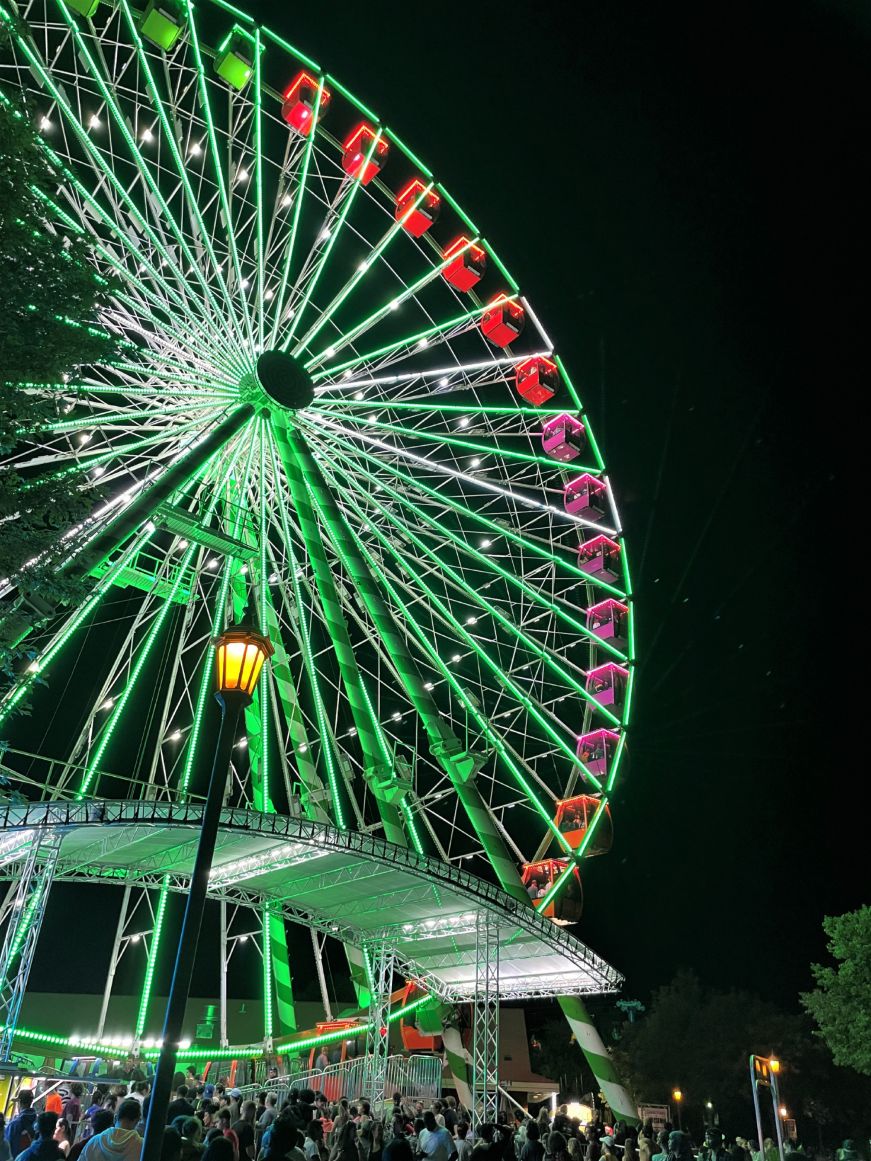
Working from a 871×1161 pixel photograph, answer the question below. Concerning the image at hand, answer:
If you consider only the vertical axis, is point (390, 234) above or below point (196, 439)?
above

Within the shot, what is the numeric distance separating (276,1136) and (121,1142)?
119 cm

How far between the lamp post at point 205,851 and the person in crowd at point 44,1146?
2.42 ft

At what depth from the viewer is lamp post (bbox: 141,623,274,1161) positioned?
539 cm

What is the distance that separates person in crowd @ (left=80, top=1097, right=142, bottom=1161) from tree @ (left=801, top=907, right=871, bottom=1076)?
35.8 metres

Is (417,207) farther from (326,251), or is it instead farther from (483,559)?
(483,559)

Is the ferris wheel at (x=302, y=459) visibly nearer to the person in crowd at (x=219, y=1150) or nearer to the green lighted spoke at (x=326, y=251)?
the green lighted spoke at (x=326, y=251)

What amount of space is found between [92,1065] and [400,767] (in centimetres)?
848

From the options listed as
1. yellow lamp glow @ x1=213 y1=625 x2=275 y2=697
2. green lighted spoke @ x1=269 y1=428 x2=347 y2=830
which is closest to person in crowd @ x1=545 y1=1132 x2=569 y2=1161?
yellow lamp glow @ x1=213 y1=625 x2=275 y2=697

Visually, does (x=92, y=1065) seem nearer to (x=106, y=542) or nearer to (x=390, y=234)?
(x=106, y=542)

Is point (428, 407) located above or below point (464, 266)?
below

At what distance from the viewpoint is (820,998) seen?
36125 mm

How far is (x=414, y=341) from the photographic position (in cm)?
2231

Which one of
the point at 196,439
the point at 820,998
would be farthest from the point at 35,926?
the point at 820,998

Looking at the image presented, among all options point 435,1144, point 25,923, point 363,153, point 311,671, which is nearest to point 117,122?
point 363,153
